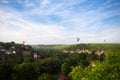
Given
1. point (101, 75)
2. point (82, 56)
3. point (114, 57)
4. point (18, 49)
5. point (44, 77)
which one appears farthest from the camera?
point (18, 49)

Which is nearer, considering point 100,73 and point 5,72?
point 100,73

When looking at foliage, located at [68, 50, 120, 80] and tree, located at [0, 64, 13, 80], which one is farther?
tree, located at [0, 64, 13, 80]

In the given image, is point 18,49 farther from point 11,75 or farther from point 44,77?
point 44,77

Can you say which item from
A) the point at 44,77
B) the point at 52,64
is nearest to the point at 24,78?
the point at 44,77

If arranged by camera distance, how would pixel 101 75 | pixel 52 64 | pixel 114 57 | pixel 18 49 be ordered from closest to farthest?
pixel 101 75, pixel 114 57, pixel 52 64, pixel 18 49

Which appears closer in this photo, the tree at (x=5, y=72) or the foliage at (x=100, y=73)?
the foliage at (x=100, y=73)

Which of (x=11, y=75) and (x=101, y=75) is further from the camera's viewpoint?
(x=11, y=75)

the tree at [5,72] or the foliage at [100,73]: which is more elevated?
the foliage at [100,73]

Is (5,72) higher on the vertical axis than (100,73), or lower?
lower

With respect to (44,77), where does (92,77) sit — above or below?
above

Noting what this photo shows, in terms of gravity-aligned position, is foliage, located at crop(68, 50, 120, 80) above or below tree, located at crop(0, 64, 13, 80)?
above

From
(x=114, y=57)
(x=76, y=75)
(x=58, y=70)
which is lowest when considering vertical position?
(x=58, y=70)
